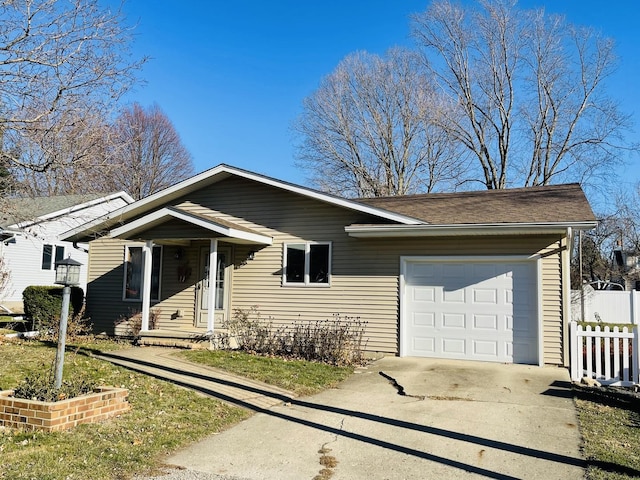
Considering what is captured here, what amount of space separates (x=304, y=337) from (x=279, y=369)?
2.06 m

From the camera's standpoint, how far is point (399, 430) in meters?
6.23

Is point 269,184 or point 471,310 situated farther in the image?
point 269,184

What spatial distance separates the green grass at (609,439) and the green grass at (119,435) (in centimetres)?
401

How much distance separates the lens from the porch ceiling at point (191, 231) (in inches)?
463

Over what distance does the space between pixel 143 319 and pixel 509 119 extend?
930 inches

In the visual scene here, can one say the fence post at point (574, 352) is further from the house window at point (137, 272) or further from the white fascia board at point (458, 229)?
the house window at point (137, 272)

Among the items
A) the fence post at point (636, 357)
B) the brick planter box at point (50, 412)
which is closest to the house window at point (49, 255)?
the brick planter box at point (50, 412)

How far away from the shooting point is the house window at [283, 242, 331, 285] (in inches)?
490

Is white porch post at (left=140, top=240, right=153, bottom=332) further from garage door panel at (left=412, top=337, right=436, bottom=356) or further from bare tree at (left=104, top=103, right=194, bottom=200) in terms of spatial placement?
bare tree at (left=104, top=103, right=194, bottom=200)

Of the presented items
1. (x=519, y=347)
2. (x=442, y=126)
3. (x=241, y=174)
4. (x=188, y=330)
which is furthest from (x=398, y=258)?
(x=442, y=126)

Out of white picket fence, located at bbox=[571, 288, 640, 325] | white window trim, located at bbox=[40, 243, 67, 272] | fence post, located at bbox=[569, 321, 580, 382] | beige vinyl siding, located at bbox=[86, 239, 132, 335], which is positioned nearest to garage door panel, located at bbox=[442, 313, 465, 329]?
fence post, located at bbox=[569, 321, 580, 382]

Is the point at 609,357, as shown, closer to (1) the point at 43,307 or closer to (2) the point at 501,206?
(2) the point at 501,206

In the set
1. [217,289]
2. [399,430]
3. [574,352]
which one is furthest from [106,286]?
[574,352]

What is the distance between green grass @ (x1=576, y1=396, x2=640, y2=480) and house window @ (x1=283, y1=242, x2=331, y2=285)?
6.19 metres
